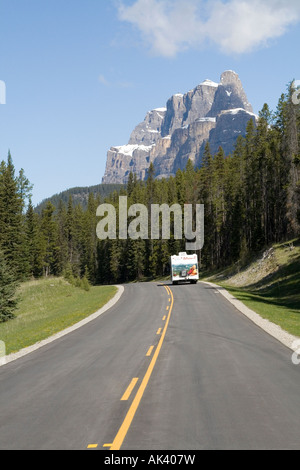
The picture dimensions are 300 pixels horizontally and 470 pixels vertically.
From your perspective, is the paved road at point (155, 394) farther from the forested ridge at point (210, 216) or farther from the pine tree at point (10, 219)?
the pine tree at point (10, 219)

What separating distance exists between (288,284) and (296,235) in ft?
47.4

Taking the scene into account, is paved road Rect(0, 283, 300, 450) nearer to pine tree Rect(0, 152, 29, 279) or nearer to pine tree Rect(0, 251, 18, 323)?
pine tree Rect(0, 251, 18, 323)

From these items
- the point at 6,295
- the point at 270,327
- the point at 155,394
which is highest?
the point at 155,394

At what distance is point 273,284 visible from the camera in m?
38.0

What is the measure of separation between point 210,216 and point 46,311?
1845 inches

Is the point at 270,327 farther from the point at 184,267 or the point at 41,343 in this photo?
the point at 184,267

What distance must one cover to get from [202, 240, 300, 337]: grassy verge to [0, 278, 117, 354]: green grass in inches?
436

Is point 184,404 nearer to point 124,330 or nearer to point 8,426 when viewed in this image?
point 8,426

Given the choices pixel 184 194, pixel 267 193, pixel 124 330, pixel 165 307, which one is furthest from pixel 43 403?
→ pixel 184 194

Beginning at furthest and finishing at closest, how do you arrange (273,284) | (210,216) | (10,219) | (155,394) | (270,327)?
(210,216)
(10,219)
(273,284)
(270,327)
(155,394)

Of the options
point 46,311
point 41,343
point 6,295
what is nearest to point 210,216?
point 46,311

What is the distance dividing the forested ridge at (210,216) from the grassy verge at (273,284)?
4242 millimetres

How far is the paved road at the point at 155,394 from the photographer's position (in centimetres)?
618

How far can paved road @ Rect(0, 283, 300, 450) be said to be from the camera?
6176mm
